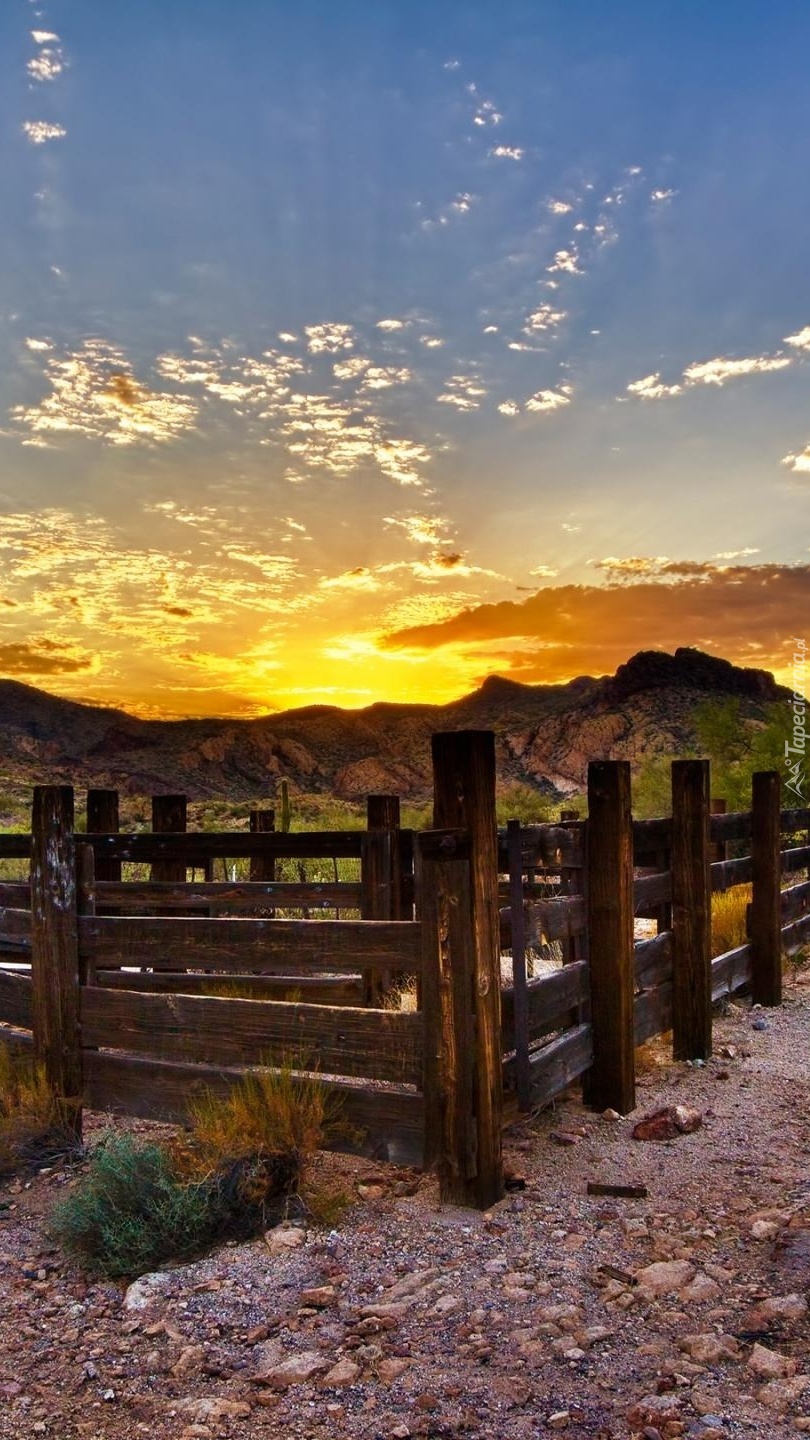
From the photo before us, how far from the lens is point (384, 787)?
7531 cm

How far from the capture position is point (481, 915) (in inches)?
197

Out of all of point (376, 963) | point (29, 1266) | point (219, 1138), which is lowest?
point (29, 1266)

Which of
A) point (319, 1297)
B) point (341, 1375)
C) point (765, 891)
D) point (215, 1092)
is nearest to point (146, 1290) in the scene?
point (319, 1297)

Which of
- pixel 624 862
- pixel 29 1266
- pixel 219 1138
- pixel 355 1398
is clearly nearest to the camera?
pixel 355 1398

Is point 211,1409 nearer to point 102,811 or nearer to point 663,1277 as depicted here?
point 663,1277

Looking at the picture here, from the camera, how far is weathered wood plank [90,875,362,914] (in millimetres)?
6297

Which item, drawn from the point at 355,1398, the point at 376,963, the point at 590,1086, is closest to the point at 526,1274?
the point at 355,1398

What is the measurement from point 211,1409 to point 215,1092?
7.33 feet

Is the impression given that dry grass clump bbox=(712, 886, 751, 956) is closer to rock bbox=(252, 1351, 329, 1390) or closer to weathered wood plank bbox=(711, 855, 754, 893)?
weathered wood plank bbox=(711, 855, 754, 893)

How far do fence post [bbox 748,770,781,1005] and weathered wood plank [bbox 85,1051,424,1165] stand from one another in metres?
5.56

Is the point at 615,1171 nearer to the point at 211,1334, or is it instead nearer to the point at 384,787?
the point at 211,1334

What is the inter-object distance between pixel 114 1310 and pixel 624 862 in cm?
368

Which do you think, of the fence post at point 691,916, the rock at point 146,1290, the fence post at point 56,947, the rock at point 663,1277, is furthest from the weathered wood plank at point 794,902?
the rock at point 146,1290

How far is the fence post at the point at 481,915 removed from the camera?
495cm
